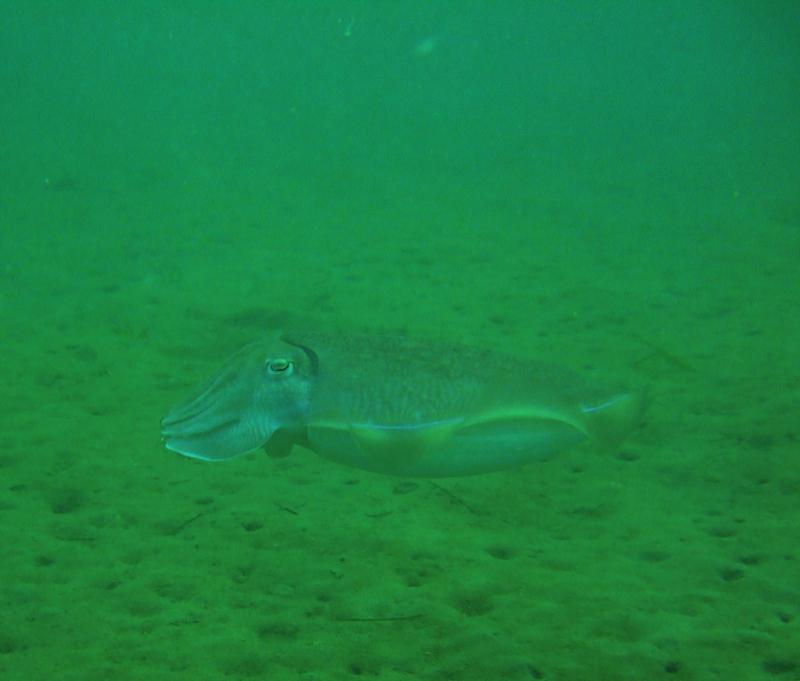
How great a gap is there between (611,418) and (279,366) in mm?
1165

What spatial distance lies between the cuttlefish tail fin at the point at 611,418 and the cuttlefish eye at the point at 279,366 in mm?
1030

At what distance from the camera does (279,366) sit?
2627 millimetres

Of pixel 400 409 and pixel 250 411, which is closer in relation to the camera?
pixel 400 409

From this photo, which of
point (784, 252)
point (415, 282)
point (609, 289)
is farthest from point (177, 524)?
point (784, 252)

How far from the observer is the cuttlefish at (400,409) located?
2.38m

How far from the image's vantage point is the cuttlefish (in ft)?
7.82

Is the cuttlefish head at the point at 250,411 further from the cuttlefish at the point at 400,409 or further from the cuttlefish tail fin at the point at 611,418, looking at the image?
the cuttlefish tail fin at the point at 611,418

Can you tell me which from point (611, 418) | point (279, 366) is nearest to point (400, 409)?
point (279, 366)

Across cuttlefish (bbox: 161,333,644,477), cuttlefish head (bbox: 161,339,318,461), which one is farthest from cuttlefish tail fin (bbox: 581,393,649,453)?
cuttlefish head (bbox: 161,339,318,461)

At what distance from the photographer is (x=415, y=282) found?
33.4 feet

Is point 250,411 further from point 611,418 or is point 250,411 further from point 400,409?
point 611,418

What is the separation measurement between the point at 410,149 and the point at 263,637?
83.7ft

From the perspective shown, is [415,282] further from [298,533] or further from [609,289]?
[298,533]

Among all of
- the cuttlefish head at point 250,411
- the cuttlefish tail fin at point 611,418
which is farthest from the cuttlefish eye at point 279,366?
the cuttlefish tail fin at point 611,418
